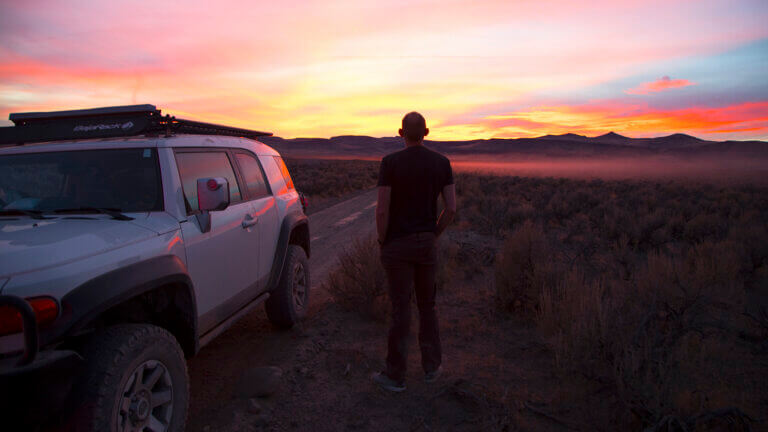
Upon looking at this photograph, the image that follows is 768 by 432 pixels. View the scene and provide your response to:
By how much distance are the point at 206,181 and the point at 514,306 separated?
3924mm

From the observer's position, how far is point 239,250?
380 cm

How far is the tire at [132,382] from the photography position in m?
2.15

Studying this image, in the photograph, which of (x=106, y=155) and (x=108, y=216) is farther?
(x=106, y=155)

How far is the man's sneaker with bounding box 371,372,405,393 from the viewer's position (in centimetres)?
368

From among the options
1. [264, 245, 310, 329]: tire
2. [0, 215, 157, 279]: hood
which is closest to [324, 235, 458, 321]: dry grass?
[264, 245, 310, 329]: tire

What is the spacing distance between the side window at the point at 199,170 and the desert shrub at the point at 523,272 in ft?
11.0

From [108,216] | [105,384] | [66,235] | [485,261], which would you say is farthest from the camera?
[485,261]

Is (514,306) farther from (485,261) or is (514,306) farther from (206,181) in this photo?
(206,181)

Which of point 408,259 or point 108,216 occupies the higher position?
point 108,216

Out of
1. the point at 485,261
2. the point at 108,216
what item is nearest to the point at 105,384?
the point at 108,216

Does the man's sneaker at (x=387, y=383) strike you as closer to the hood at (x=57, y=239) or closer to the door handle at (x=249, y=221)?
the door handle at (x=249, y=221)

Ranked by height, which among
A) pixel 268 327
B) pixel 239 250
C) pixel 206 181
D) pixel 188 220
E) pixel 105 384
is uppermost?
pixel 206 181

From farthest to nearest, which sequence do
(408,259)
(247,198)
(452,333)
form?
(452,333) < (247,198) < (408,259)

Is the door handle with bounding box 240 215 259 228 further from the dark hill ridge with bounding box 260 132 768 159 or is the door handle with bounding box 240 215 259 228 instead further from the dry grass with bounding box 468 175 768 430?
the dark hill ridge with bounding box 260 132 768 159
